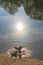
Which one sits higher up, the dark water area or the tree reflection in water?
the tree reflection in water

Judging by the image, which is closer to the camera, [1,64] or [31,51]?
[1,64]

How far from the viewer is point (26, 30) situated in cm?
1059

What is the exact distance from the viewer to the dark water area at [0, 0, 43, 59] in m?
8.74

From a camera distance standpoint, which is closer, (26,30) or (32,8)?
(26,30)

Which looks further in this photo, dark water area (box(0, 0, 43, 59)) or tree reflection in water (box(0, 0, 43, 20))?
tree reflection in water (box(0, 0, 43, 20))

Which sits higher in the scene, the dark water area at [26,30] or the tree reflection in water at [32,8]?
the tree reflection in water at [32,8]

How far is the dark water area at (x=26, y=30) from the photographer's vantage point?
8.74 meters

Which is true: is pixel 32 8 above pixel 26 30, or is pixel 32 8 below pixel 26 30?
above

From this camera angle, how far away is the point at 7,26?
11.2 metres

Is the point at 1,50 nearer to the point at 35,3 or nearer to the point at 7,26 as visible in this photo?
the point at 7,26

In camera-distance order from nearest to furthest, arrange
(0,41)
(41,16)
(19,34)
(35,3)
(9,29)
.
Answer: (0,41) → (19,34) → (9,29) → (41,16) → (35,3)

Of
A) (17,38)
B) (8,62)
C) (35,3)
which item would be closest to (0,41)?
(17,38)

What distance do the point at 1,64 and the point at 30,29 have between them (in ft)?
22.2

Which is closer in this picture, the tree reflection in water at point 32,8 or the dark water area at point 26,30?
the dark water area at point 26,30
